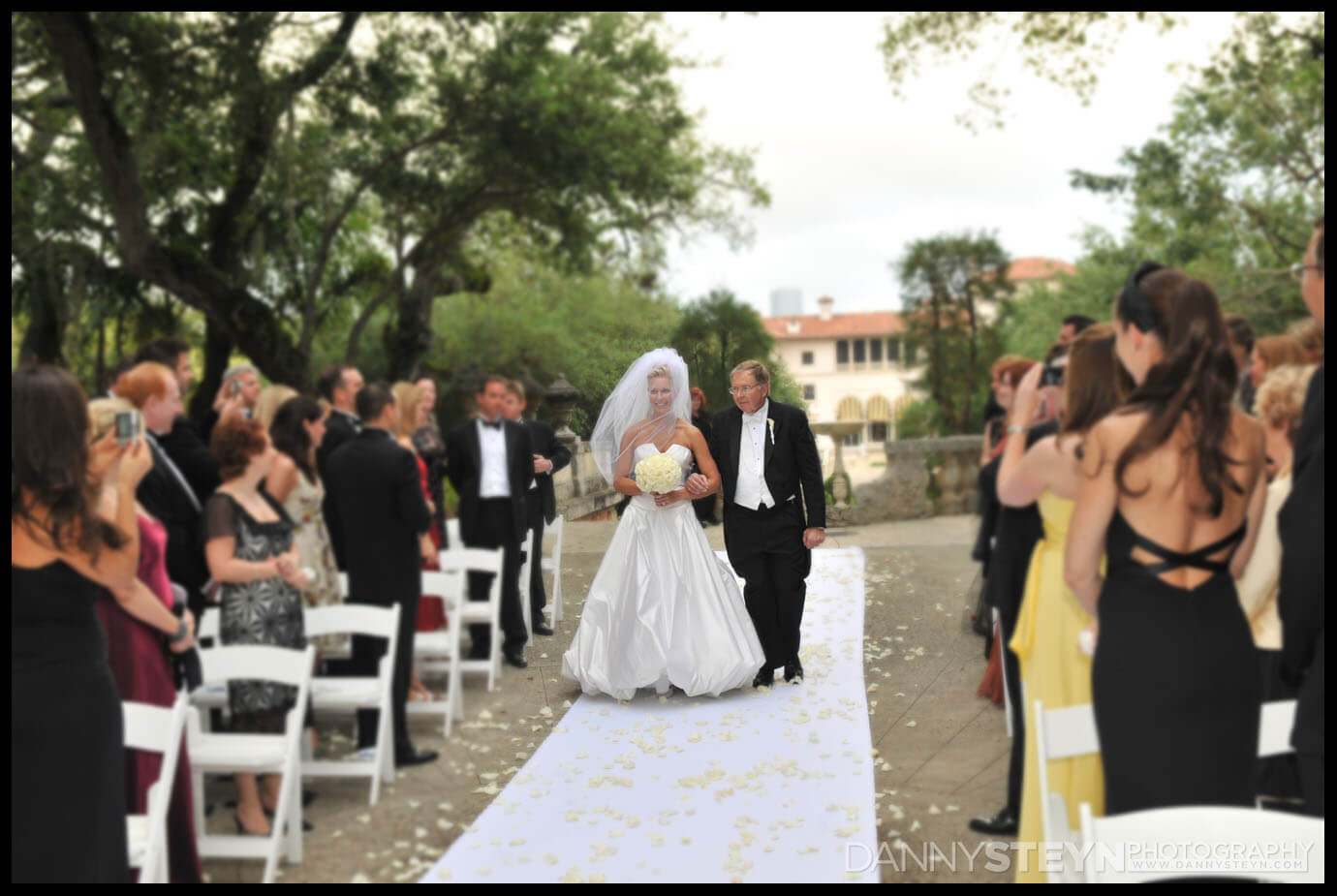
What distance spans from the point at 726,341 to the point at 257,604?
170 cm

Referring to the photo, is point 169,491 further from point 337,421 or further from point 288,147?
point 288,147

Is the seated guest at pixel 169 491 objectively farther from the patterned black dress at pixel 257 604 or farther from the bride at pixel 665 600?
the bride at pixel 665 600

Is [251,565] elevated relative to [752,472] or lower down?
lower down

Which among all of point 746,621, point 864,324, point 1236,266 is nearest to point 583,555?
point 746,621

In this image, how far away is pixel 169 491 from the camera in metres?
3.26

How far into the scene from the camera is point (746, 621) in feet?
16.0

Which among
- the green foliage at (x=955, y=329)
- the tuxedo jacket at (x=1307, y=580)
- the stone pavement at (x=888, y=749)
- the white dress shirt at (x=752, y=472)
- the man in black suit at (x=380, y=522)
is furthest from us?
the white dress shirt at (x=752, y=472)

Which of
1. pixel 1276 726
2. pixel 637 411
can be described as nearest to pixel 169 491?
pixel 637 411

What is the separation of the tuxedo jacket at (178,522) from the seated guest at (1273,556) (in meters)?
2.94

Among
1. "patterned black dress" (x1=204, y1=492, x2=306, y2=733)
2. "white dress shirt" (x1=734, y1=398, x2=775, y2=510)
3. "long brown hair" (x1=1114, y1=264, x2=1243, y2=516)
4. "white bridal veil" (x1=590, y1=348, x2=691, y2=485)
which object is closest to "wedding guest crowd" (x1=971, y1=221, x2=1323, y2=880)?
"long brown hair" (x1=1114, y1=264, x2=1243, y2=516)

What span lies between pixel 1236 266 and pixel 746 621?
336 cm

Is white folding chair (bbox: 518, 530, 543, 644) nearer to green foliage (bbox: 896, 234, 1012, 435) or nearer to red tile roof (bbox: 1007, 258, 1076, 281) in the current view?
green foliage (bbox: 896, 234, 1012, 435)

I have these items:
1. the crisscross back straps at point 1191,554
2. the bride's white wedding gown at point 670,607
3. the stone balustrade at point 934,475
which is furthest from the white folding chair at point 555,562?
the crisscross back straps at point 1191,554

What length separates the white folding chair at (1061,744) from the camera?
2.53 meters
